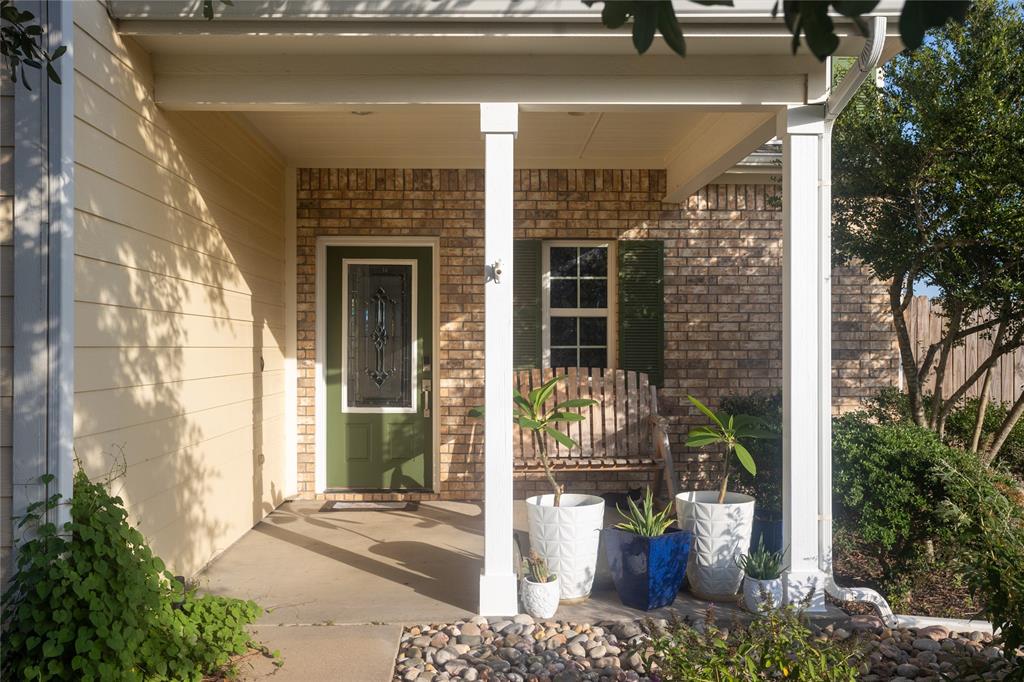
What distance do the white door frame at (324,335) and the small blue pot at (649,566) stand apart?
2.76 m

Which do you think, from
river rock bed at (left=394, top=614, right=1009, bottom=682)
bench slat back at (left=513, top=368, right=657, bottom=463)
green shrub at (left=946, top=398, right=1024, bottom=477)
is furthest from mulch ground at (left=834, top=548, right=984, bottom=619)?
green shrub at (left=946, top=398, right=1024, bottom=477)

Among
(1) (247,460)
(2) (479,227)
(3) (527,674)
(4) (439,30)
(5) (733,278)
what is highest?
(4) (439,30)

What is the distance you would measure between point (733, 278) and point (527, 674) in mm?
4280

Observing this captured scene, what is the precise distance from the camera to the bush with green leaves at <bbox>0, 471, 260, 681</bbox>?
2.68m

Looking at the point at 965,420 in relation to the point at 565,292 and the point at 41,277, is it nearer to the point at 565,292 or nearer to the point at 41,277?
the point at 565,292

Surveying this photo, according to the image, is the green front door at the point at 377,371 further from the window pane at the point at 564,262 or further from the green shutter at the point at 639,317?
the green shutter at the point at 639,317

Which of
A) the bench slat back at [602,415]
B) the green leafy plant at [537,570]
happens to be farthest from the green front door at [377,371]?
the green leafy plant at [537,570]

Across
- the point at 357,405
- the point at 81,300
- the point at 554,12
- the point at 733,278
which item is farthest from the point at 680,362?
the point at 81,300

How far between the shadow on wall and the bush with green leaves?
444 millimetres

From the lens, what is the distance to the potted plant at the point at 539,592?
395 centimetres

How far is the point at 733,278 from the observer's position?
6.66 m

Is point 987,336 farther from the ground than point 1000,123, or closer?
closer

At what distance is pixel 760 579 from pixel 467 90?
116 inches

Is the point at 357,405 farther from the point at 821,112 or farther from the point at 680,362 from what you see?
the point at 821,112
